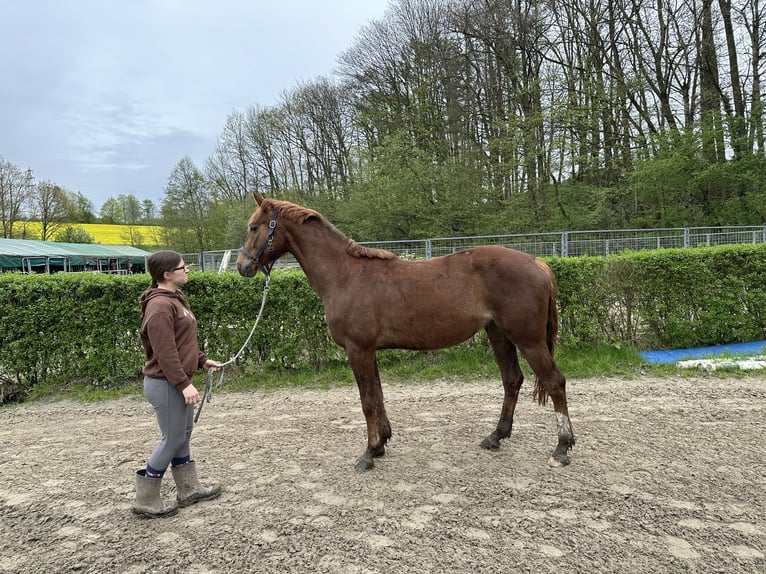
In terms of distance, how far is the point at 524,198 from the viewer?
18844 millimetres

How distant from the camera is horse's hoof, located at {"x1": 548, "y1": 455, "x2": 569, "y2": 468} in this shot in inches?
132

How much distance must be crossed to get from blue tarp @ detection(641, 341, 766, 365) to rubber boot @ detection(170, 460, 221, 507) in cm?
554

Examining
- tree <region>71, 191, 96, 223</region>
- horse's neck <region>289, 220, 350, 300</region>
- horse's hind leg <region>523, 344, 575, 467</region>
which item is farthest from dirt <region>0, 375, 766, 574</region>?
tree <region>71, 191, 96, 223</region>

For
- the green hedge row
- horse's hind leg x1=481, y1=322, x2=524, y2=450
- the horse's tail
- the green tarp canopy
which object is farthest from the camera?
the green tarp canopy

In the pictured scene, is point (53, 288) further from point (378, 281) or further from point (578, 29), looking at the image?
point (578, 29)

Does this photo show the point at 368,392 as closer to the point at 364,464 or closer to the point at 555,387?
the point at 364,464

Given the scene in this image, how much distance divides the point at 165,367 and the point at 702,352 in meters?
6.73

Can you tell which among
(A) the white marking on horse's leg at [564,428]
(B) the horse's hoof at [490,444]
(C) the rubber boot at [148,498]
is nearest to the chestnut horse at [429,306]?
(A) the white marking on horse's leg at [564,428]

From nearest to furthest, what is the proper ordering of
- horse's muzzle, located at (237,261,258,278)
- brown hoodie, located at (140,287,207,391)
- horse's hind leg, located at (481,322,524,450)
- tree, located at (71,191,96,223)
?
brown hoodie, located at (140,287,207,391), horse's muzzle, located at (237,261,258,278), horse's hind leg, located at (481,322,524,450), tree, located at (71,191,96,223)

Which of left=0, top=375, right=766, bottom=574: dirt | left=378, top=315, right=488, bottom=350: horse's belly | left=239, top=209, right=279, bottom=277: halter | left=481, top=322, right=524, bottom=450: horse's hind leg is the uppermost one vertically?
left=239, top=209, right=279, bottom=277: halter

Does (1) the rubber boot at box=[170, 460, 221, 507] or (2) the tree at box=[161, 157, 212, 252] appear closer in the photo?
(1) the rubber boot at box=[170, 460, 221, 507]

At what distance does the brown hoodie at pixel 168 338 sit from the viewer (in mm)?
2615

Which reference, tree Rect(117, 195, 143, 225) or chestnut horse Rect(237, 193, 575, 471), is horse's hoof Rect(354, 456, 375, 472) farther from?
tree Rect(117, 195, 143, 225)

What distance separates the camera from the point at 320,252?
3.73 metres
